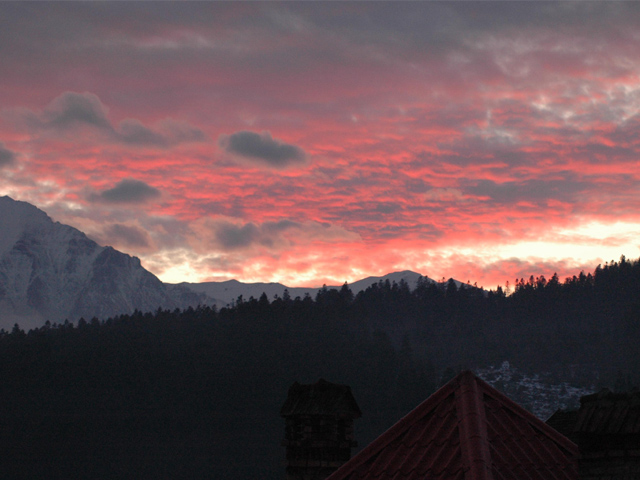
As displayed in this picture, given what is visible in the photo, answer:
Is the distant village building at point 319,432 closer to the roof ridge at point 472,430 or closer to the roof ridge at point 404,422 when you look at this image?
the roof ridge at point 404,422

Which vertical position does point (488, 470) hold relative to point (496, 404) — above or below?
below

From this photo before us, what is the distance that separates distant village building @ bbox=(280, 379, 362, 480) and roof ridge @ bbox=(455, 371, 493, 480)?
5.19 metres

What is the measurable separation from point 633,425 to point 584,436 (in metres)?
0.68

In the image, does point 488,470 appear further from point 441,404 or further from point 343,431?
point 343,431

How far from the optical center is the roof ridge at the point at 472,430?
1131 cm

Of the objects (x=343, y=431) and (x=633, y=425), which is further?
(x=343, y=431)

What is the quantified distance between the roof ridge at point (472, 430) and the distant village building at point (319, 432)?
5188mm

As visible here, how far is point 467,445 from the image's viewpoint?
38.8 feet

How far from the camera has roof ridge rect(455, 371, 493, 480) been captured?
11.3 meters

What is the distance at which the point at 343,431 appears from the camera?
58.6 feet

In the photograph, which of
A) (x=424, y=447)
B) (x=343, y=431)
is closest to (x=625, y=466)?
(x=424, y=447)

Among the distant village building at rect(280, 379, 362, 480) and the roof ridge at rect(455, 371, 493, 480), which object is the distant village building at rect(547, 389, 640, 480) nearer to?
the roof ridge at rect(455, 371, 493, 480)

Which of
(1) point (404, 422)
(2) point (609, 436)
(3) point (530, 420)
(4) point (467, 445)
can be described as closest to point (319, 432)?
(1) point (404, 422)

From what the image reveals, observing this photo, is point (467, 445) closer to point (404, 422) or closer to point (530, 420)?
point (404, 422)
